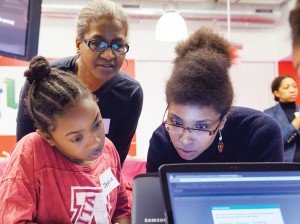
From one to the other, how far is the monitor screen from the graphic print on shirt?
2.76 ft

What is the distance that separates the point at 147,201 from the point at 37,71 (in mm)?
549

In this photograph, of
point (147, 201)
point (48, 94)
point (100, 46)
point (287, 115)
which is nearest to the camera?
point (147, 201)

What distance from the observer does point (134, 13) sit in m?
4.61

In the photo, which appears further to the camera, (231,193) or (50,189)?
(50,189)

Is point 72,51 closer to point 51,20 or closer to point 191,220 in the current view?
point 51,20

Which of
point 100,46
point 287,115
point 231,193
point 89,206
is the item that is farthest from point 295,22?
point 287,115

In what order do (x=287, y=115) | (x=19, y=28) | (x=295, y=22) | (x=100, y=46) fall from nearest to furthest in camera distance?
(x=295, y=22) → (x=100, y=46) → (x=19, y=28) → (x=287, y=115)

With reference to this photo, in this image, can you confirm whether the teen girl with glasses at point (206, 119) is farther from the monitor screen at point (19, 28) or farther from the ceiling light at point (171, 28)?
the ceiling light at point (171, 28)

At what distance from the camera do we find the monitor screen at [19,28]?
167 cm

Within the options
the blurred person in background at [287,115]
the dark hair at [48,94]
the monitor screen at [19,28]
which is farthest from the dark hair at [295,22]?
the blurred person in background at [287,115]

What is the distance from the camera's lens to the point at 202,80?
1139 mm

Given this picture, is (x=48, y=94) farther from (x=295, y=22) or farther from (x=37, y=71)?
(x=295, y=22)

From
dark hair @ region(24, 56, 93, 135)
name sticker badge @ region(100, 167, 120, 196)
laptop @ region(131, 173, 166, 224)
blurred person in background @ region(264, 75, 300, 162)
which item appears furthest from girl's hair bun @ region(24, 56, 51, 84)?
blurred person in background @ region(264, 75, 300, 162)

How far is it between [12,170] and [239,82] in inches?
174
